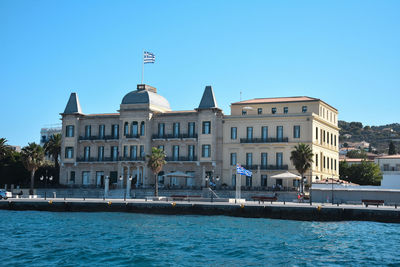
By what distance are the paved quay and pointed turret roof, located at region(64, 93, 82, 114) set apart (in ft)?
84.5

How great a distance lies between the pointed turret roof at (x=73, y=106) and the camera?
261 feet

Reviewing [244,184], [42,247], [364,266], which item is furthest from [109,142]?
[364,266]

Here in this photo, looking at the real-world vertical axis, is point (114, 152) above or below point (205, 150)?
below

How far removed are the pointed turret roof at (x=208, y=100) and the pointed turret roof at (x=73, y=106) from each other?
18.7 m

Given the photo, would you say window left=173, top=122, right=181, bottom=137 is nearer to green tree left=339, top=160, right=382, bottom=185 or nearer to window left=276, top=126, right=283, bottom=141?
window left=276, top=126, right=283, bottom=141

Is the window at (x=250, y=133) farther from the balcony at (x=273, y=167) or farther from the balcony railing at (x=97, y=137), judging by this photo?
the balcony railing at (x=97, y=137)

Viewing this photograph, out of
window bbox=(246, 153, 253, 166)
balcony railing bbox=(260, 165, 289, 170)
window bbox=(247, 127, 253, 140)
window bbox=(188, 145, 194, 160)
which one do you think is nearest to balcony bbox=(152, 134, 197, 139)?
window bbox=(188, 145, 194, 160)

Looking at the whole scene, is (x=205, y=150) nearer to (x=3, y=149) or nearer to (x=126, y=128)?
(x=126, y=128)

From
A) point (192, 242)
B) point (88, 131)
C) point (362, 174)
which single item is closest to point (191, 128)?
point (88, 131)

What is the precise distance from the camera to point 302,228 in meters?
40.0

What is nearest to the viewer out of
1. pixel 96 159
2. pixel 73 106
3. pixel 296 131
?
pixel 296 131

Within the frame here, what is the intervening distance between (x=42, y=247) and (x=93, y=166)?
1888 inches

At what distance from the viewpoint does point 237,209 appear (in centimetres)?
4872

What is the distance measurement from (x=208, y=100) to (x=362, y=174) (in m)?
27.4
